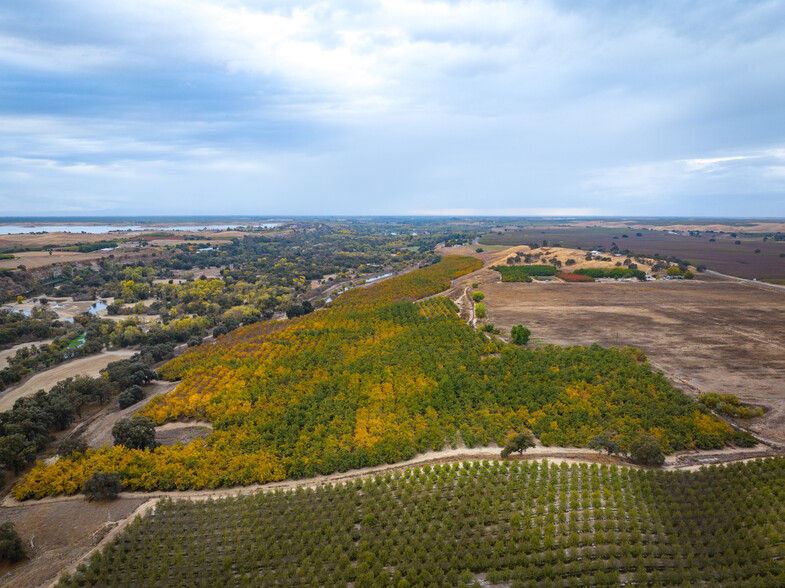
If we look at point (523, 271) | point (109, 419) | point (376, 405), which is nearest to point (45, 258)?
point (109, 419)

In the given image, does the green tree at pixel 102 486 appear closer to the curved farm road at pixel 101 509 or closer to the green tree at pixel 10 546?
the curved farm road at pixel 101 509

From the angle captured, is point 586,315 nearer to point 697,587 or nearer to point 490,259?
point 697,587

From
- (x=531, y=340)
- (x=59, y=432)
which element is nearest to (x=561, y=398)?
(x=531, y=340)

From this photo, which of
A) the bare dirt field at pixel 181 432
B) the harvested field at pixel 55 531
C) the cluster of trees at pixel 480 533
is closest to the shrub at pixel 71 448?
the harvested field at pixel 55 531

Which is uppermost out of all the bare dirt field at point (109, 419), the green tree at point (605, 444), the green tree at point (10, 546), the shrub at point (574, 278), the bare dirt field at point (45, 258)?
the bare dirt field at point (45, 258)

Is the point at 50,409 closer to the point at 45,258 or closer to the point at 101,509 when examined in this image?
the point at 101,509

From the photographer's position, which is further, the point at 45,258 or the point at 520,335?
the point at 45,258
